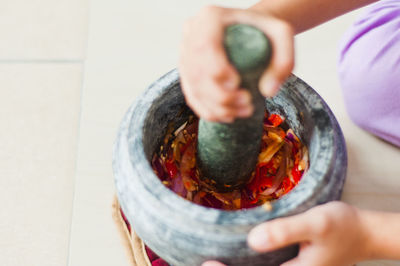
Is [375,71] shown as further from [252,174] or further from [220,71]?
[220,71]

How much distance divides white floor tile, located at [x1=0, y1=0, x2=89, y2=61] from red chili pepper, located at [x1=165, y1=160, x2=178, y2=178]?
0.51 m

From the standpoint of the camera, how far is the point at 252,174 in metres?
0.69

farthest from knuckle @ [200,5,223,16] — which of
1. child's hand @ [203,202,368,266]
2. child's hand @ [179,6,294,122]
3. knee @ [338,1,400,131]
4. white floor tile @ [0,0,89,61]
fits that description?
white floor tile @ [0,0,89,61]

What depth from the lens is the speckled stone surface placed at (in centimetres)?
53

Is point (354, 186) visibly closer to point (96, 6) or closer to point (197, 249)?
point (197, 249)


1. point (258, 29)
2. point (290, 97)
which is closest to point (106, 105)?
point (290, 97)

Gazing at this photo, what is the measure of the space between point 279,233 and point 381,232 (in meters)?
0.17

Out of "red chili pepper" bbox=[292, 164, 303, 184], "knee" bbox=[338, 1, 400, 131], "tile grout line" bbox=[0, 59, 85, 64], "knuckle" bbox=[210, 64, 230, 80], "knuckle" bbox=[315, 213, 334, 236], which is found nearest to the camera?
"knuckle" bbox=[210, 64, 230, 80]

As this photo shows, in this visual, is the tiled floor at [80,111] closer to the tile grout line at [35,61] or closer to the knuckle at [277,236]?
the tile grout line at [35,61]

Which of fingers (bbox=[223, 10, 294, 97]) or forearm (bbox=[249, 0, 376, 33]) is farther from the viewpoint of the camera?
forearm (bbox=[249, 0, 376, 33])

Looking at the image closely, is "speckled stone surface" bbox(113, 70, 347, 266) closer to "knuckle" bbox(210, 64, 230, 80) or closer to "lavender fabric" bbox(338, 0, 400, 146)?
"knuckle" bbox(210, 64, 230, 80)

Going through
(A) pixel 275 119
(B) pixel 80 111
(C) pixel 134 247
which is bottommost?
(C) pixel 134 247

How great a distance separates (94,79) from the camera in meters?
1.05

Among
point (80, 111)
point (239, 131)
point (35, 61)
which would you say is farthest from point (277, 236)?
point (35, 61)
